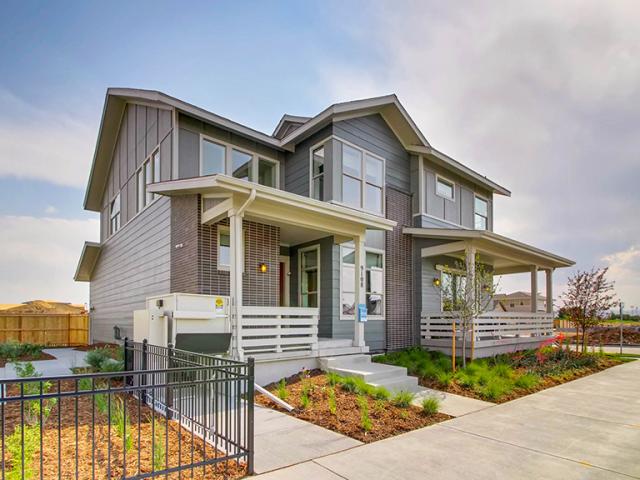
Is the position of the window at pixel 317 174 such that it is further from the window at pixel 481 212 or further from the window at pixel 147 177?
the window at pixel 481 212

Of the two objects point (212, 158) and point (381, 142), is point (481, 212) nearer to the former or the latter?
point (381, 142)

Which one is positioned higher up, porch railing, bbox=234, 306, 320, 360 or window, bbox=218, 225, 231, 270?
window, bbox=218, 225, 231, 270

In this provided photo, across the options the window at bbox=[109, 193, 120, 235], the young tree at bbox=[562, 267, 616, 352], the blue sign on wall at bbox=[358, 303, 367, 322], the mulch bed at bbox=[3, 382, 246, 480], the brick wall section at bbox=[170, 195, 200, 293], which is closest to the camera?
the mulch bed at bbox=[3, 382, 246, 480]

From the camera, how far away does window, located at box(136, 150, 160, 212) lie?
35.8 feet

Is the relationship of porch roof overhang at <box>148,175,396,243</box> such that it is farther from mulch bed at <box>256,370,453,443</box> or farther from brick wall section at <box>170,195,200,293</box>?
mulch bed at <box>256,370,453,443</box>

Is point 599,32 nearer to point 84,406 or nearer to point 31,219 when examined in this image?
point 84,406

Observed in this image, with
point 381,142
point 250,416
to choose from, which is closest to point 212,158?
point 381,142

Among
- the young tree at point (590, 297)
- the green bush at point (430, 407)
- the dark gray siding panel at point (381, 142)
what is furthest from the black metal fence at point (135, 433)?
the young tree at point (590, 297)

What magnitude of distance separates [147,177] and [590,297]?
14.4m

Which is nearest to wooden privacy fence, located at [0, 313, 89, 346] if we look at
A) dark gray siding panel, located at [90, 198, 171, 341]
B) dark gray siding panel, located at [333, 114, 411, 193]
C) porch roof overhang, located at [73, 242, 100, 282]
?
A: dark gray siding panel, located at [90, 198, 171, 341]

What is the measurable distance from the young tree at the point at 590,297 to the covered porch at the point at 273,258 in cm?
797

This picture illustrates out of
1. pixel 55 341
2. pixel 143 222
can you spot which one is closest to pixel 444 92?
pixel 143 222

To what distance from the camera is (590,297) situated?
43.3 feet

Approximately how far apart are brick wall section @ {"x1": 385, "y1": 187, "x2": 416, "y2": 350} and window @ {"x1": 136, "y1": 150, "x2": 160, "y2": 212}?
6.62 m
